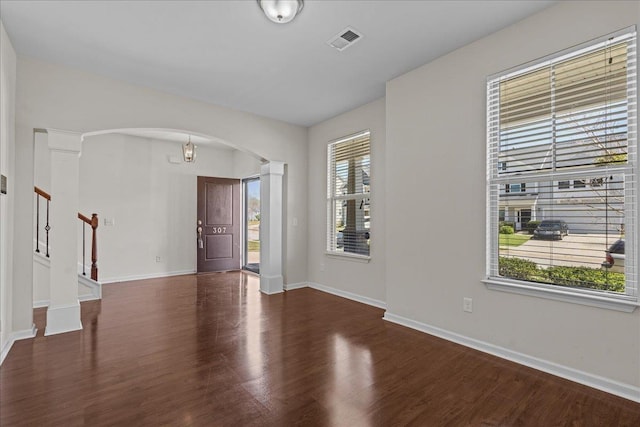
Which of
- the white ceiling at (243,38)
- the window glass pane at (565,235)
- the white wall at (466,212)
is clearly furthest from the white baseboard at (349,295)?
the white ceiling at (243,38)

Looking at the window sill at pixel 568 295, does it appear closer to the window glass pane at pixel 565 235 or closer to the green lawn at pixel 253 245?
the window glass pane at pixel 565 235

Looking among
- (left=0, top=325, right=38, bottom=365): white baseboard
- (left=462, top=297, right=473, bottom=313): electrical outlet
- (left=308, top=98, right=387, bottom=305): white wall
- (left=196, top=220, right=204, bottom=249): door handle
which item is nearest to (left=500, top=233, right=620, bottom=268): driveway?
(left=462, top=297, right=473, bottom=313): electrical outlet

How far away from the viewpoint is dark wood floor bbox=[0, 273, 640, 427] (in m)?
1.85

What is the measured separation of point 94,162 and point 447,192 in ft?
19.5

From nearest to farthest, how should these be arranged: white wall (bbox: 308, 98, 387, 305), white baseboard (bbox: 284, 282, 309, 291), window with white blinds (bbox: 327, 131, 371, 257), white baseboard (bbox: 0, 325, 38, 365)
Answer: white baseboard (bbox: 0, 325, 38, 365) < white wall (bbox: 308, 98, 387, 305) < window with white blinds (bbox: 327, 131, 371, 257) < white baseboard (bbox: 284, 282, 309, 291)

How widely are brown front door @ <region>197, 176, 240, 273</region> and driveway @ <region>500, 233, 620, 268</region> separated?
18.8 ft

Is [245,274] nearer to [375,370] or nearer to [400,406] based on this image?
[375,370]

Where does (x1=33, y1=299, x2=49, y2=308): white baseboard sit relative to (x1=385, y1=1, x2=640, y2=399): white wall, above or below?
below

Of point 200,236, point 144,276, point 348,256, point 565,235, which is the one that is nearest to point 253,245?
point 200,236

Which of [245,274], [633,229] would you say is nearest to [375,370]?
[633,229]

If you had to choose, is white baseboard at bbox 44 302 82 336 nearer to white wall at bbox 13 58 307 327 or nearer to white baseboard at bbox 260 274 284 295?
white wall at bbox 13 58 307 327

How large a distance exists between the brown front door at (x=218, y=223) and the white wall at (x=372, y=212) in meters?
2.48

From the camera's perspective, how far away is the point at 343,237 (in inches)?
190

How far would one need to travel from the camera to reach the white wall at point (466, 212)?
7.09 feet
